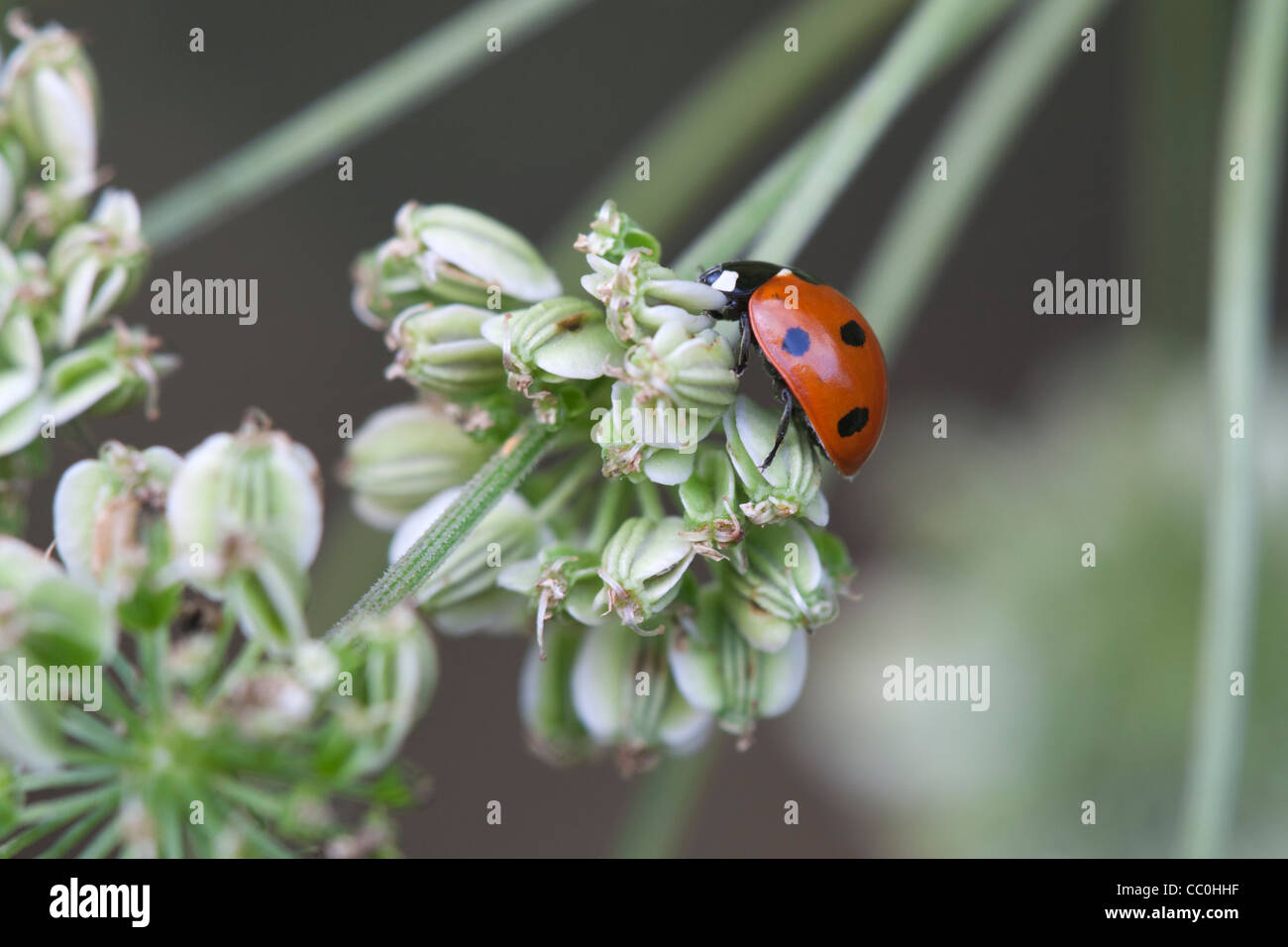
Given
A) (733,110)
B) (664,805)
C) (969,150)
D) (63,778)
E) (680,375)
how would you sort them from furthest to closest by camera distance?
1. (733,110)
2. (664,805)
3. (969,150)
4. (680,375)
5. (63,778)

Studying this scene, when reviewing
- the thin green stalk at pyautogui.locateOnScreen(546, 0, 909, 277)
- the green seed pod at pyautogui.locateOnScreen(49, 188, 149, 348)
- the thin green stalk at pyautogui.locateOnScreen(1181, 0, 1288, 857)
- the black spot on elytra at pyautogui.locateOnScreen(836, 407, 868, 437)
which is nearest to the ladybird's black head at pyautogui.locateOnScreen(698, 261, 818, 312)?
the black spot on elytra at pyautogui.locateOnScreen(836, 407, 868, 437)

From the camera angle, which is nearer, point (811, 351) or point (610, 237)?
point (610, 237)

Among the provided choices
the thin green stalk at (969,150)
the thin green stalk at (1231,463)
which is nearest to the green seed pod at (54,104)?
the thin green stalk at (969,150)

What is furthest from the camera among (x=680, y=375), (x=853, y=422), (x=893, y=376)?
(x=893, y=376)

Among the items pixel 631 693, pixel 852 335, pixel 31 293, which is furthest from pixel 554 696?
pixel 31 293

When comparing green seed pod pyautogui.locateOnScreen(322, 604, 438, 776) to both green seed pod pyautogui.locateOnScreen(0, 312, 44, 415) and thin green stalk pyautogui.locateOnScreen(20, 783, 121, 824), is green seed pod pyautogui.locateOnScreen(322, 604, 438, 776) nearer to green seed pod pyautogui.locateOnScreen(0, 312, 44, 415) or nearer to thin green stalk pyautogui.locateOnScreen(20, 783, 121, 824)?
thin green stalk pyautogui.locateOnScreen(20, 783, 121, 824)

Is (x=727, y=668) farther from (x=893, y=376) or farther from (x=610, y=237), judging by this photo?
(x=893, y=376)
